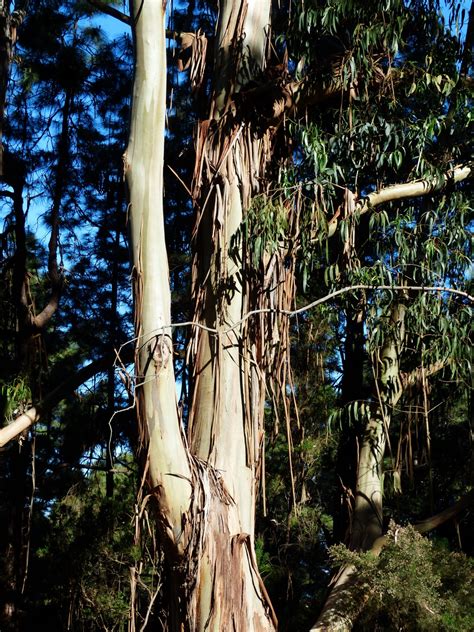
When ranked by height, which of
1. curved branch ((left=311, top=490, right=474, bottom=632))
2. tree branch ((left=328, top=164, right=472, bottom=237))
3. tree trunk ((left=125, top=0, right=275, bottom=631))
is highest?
tree branch ((left=328, top=164, right=472, bottom=237))

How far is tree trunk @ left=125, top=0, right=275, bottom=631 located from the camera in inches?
176

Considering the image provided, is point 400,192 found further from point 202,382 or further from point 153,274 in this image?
point 153,274

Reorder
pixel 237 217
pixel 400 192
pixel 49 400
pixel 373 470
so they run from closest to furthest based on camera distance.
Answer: pixel 237 217
pixel 400 192
pixel 49 400
pixel 373 470

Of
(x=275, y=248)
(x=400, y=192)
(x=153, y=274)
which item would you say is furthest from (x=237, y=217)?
(x=400, y=192)

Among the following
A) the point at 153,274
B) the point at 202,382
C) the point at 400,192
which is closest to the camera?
the point at 153,274

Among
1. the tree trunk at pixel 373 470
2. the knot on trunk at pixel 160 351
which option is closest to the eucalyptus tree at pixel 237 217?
the knot on trunk at pixel 160 351

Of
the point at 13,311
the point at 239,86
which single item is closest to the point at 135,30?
the point at 239,86

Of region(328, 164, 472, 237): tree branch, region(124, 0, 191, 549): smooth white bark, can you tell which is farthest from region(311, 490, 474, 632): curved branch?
region(328, 164, 472, 237): tree branch

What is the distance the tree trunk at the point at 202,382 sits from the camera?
4465mm

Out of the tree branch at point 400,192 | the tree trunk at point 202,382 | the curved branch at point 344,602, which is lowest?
the curved branch at point 344,602

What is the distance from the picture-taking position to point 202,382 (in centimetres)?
500

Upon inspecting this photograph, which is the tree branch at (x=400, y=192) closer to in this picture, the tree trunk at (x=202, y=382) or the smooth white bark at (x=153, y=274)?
the tree trunk at (x=202, y=382)

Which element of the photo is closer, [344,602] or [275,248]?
[275,248]

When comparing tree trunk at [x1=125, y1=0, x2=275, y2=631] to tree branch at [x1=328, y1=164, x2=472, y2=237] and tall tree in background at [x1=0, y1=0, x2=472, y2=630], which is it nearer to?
tall tree in background at [x1=0, y1=0, x2=472, y2=630]
